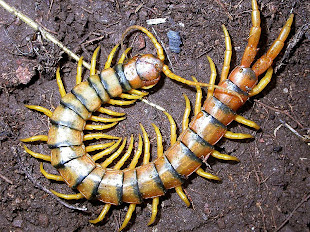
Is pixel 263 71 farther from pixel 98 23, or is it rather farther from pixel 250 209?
pixel 98 23

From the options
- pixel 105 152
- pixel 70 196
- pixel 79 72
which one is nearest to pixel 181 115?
pixel 105 152

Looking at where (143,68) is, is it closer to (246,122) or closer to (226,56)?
(226,56)

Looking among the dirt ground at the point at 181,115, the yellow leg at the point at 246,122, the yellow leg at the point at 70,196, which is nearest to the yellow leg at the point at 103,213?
the dirt ground at the point at 181,115

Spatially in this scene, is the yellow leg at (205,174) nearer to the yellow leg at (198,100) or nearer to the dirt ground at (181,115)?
the dirt ground at (181,115)

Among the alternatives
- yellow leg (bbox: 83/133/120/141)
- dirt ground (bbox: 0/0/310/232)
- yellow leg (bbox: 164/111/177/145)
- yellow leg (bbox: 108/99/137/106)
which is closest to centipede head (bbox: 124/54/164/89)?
yellow leg (bbox: 108/99/137/106)

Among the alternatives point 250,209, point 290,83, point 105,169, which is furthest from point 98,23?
point 250,209

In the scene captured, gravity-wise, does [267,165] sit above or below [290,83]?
below

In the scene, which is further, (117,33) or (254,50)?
(117,33)
